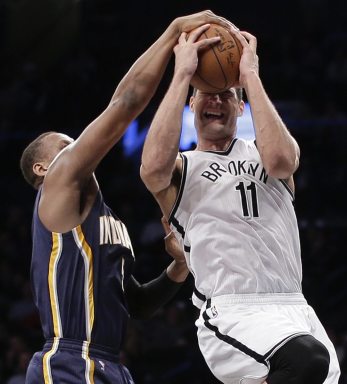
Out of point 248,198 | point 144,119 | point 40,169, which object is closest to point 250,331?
point 248,198

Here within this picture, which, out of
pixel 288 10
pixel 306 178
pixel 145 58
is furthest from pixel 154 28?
pixel 145 58

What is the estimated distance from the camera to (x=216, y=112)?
14.4 ft

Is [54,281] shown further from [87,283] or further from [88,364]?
[88,364]

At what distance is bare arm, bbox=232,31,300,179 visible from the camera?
410cm

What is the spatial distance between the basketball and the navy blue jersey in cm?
83

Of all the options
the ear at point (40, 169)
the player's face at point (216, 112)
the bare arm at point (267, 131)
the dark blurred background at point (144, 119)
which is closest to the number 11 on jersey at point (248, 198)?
the bare arm at point (267, 131)

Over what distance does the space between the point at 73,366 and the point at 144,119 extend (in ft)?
30.4

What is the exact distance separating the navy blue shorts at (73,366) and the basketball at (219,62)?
4.69 feet

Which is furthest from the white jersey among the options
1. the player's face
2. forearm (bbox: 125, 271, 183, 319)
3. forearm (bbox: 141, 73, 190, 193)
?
forearm (bbox: 125, 271, 183, 319)

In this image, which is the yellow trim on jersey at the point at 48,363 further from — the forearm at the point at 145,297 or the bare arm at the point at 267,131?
the bare arm at the point at 267,131

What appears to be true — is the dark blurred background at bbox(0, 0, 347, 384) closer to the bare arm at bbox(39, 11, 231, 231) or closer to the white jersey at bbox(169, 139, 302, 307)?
the white jersey at bbox(169, 139, 302, 307)

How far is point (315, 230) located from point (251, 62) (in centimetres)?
666

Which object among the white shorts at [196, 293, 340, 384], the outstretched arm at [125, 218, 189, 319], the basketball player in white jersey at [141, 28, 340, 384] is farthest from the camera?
the outstretched arm at [125, 218, 189, 319]

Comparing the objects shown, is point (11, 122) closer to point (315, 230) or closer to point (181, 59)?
point (315, 230)
